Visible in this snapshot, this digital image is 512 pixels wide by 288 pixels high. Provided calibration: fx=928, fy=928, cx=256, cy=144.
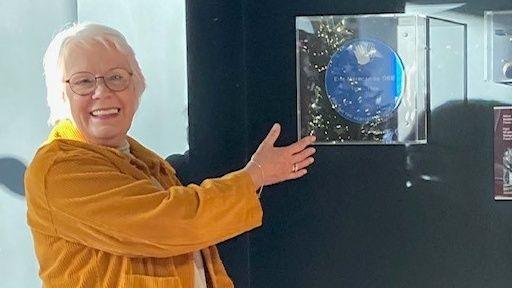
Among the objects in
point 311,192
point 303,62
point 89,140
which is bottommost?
point 311,192

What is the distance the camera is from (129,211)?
1.67 m

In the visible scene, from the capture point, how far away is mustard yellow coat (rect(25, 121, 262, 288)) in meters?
1.67

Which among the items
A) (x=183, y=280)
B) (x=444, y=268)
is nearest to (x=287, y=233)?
(x=444, y=268)

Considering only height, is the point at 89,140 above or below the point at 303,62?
below

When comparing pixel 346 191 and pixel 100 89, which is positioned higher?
pixel 100 89

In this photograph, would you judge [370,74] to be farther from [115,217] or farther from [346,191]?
[115,217]

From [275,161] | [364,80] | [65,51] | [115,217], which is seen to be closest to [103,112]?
[65,51]

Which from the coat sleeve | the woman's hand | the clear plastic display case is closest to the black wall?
the clear plastic display case

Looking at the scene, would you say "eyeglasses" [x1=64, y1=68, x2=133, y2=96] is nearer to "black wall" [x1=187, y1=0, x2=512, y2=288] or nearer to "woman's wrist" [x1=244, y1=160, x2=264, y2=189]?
"woman's wrist" [x1=244, y1=160, x2=264, y2=189]

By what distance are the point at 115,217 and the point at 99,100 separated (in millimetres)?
251

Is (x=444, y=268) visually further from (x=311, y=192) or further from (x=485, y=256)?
(x=311, y=192)

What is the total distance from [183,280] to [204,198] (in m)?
0.19

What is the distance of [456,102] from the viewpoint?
2.50 m

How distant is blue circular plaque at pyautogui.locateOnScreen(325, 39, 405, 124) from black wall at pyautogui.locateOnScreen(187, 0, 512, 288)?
96mm
